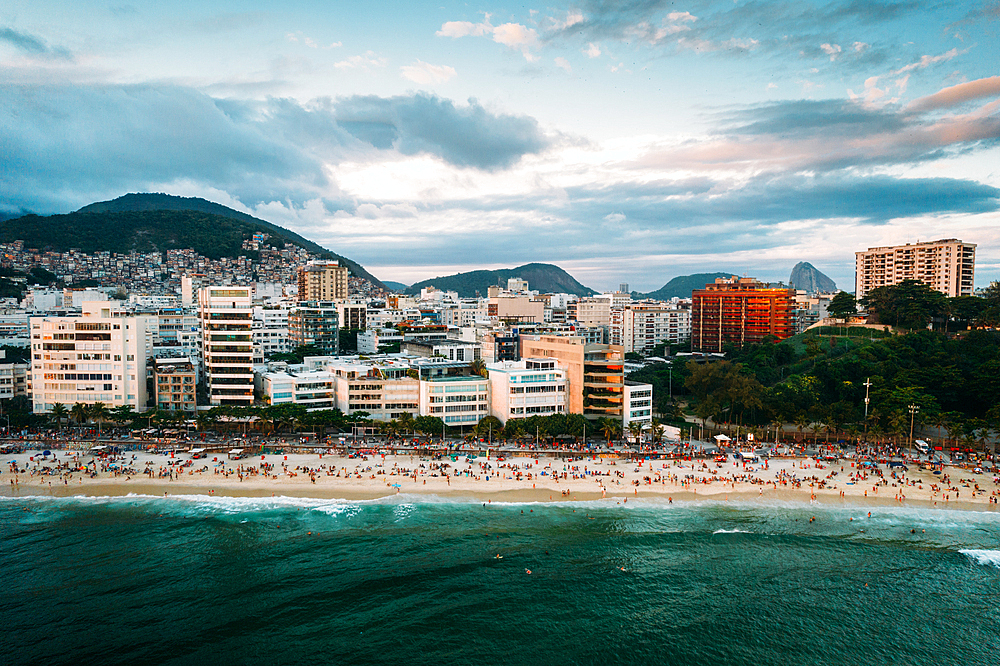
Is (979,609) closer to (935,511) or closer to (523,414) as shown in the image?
(935,511)

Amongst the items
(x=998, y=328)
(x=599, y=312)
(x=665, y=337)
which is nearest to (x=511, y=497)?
(x=998, y=328)

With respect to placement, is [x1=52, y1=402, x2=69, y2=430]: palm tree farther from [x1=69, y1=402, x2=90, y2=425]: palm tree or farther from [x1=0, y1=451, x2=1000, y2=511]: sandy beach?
[x1=0, y1=451, x2=1000, y2=511]: sandy beach

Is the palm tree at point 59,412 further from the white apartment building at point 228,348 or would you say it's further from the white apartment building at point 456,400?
the white apartment building at point 456,400

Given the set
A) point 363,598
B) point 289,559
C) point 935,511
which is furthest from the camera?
point 935,511

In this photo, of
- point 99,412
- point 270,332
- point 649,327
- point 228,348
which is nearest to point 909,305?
point 649,327

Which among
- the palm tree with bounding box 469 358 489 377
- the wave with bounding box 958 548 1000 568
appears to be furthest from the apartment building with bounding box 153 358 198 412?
the wave with bounding box 958 548 1000 568

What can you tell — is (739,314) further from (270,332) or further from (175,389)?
(175,389)
